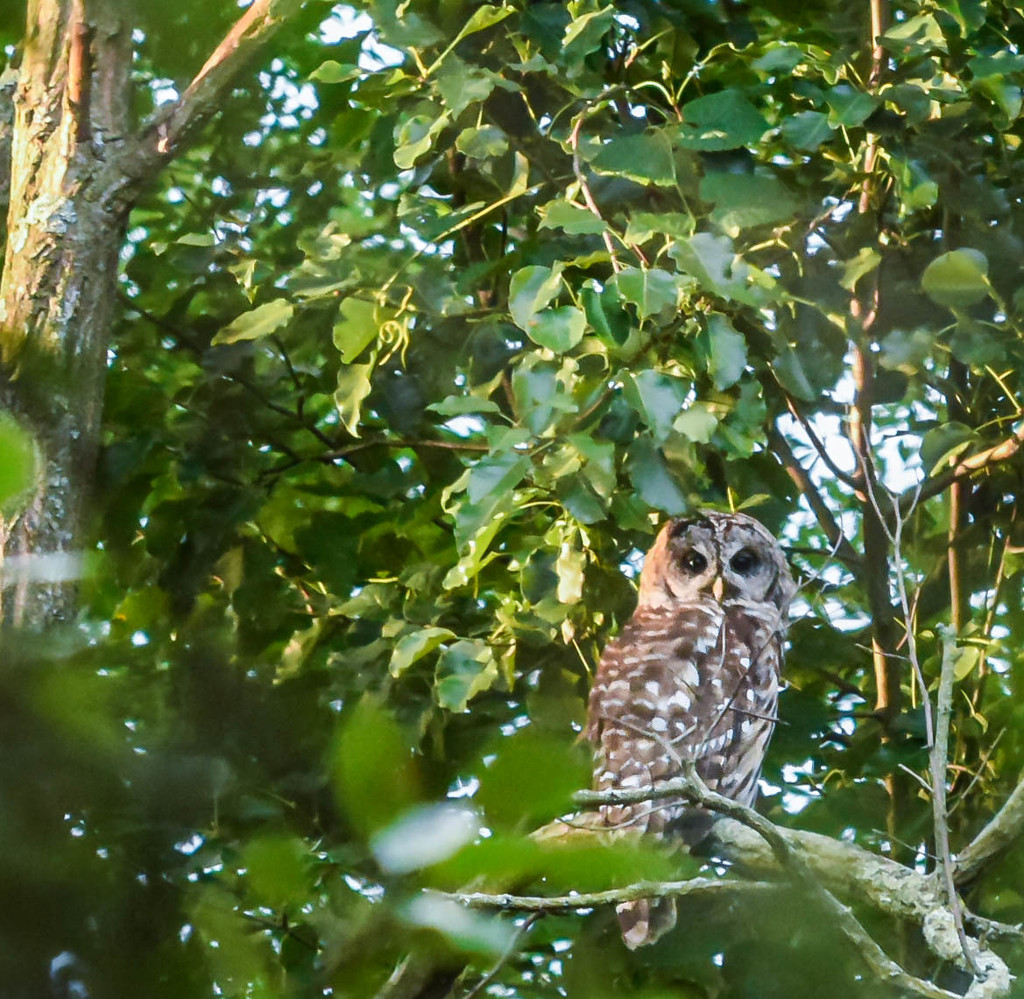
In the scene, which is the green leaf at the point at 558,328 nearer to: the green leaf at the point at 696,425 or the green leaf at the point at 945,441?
the green leaf at the point at 696,425

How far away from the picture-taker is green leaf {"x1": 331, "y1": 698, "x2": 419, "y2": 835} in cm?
35

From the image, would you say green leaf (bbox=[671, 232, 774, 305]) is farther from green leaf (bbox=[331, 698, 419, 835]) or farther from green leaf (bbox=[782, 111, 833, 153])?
green leaf (bbox=[331, 698, 419, 835])

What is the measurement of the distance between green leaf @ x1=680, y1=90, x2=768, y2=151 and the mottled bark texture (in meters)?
0.74

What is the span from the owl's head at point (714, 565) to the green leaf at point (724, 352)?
107 centimetres

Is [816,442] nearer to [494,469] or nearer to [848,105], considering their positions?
[848,105]

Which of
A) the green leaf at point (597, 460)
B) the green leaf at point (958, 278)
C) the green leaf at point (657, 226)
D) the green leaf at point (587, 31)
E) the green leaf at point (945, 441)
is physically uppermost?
the green leaf at point (587, 31)

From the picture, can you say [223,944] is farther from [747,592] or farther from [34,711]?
[747,592]

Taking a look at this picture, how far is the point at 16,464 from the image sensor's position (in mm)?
347

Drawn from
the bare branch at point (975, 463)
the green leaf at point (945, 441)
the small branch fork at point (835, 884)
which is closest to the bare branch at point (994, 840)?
the small branch fork at point (835, 884)

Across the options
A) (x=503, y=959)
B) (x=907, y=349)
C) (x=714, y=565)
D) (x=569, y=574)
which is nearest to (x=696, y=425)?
(x=569, y=574)

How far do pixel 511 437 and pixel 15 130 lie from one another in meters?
0.73

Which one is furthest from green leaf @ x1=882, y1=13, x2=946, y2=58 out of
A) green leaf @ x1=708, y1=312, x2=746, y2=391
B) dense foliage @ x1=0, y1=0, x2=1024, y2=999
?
green leaf @ x1=708, y1=312, x2=746, y2=391

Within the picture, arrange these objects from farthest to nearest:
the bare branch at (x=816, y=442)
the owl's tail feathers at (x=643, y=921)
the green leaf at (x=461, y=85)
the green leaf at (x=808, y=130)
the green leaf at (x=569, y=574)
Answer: the bare branch at (x=816, y=442)
the green leaf at (x=569, y=574)
the green leaf at (x=808, y=130)
the green leaf at (x=461, y=85)
the owl's tail feathers at (x=643, y=921)

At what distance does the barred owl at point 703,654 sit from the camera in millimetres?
2523
